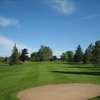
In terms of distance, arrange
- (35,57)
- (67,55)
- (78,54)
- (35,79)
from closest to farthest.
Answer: (35,79) → (78,54) → (67,55) → (35,57)

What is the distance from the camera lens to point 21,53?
150125 millimetres

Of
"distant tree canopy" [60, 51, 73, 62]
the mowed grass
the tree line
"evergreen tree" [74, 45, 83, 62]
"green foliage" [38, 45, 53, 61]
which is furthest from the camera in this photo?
"green foliage" [38, 45, 53, 61]

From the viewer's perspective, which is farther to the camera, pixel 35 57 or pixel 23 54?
pixel 35 57

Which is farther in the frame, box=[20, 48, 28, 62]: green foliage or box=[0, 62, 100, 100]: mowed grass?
box=[20, 48, 28, 62]: green foliage

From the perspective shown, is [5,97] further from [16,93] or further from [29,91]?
[29,91]

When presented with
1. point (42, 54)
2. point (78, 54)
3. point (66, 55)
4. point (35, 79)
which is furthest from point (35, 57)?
point (35, 79)

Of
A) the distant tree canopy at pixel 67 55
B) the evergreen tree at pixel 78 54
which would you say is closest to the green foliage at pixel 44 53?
the distant tree canopy at pixel 67 55

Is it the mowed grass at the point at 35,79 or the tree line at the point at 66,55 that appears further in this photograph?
the tree line at the point at 66,55

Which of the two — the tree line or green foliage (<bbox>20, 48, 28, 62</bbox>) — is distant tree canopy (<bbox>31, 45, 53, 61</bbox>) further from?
green foliage (<bbox>20, 48, 28, 62</bbox>)

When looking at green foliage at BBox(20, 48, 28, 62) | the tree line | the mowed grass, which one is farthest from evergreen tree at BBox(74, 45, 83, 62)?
the mowed grass

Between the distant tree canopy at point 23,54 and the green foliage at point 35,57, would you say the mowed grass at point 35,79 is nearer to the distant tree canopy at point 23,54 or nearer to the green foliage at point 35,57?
the distant tree canopy at point 23,54

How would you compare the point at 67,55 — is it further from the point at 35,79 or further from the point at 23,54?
the point at 35,79

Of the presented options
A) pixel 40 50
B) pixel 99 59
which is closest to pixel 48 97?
pixel 99 59

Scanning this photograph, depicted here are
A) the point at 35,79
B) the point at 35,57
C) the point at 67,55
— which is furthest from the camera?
the point at 35,57
